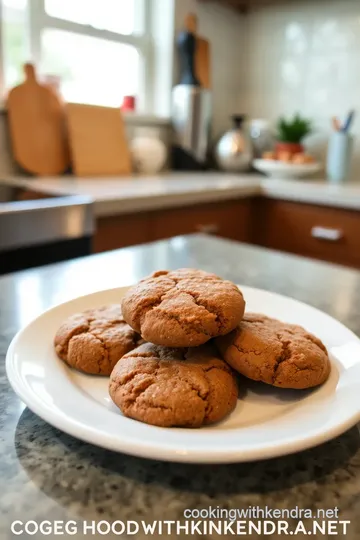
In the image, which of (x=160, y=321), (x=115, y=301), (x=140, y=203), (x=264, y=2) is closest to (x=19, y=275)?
(x=115, y=301)

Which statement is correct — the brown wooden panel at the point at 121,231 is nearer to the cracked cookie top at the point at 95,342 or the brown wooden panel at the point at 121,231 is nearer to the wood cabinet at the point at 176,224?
the wood cabinet at the point at 176,224

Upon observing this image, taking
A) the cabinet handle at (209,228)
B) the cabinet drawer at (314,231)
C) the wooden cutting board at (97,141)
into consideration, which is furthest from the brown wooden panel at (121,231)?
the cabinet drawer at (314,231)

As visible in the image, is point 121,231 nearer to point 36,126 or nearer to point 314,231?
point 36,126

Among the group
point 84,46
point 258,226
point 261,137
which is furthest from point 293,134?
point 84,46

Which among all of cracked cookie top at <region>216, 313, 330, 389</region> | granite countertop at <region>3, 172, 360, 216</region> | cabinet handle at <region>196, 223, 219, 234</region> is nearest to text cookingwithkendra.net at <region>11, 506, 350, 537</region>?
cracked cookie top at <region>216, 313, 330, 389</region>

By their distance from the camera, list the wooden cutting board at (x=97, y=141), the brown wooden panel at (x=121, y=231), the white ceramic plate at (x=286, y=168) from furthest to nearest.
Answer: the white ceramic plate at (x=286, y=168)
the wooden cutting board at (x=97, y=141)
the brown wooden panel at (x=121, y=231)

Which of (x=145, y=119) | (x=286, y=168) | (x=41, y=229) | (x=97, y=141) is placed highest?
(x=145, y=119)
